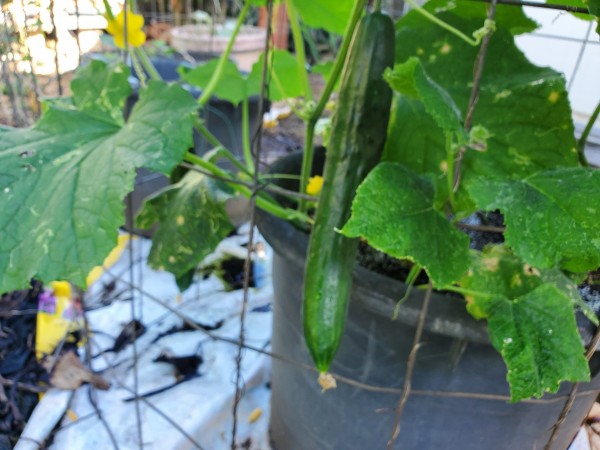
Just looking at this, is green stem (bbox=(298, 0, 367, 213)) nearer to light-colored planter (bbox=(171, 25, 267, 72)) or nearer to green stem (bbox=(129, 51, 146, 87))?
green stem (bbox=(129, 51, 146, 87))

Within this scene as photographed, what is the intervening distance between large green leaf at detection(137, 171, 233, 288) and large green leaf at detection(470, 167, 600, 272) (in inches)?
18.7

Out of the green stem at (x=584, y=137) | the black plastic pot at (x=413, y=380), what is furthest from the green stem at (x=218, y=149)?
the green stem at (x=584, y=137)

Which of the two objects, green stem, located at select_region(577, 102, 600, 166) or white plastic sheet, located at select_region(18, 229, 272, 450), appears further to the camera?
white plastic sheet, located at select_region(18, 229, 272, 450)

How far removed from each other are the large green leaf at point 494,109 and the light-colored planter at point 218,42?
74.1 inches

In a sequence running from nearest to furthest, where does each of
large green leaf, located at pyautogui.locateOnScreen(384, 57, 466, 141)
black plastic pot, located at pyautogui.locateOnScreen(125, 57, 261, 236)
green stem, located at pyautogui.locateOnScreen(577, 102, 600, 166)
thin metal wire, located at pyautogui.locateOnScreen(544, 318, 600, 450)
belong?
large green leaf, located at pyautogui.locateOnScreen(384, 57, 466, 141) < thin metal wire, located at pyautogui.locateOnScreen(544, 318, 600, 450) < green stem, located at pyautogui.locateOnScreen(577, 102, 600, 166) < black plastic pot, located at pyautogui.locateOnScreen(125, 57, 261, 236)

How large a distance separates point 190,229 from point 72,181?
9.7 inches

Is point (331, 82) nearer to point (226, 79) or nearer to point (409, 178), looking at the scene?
point (409, 178)

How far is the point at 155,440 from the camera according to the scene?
102 cm

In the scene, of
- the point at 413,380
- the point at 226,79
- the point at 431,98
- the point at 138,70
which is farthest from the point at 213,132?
the point at 431,98

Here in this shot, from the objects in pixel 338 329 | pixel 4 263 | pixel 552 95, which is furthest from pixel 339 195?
pixel 4 263

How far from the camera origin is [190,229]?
885 mm

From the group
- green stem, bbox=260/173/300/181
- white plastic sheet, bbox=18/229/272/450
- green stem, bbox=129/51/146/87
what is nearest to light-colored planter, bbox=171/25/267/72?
white plastic sheet, bbox=18/229/272/450

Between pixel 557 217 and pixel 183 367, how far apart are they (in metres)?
0.94

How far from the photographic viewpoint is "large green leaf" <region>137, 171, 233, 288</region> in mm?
881
